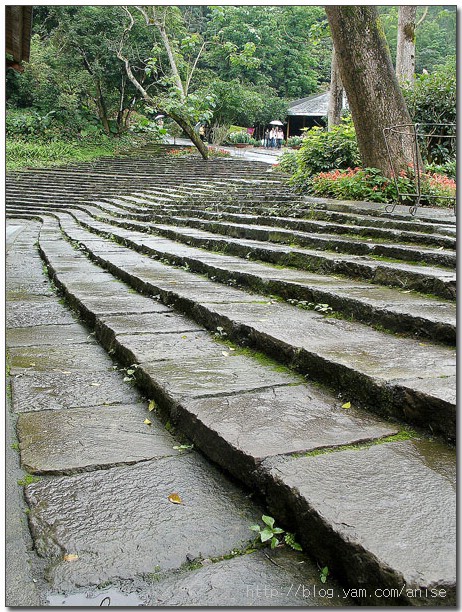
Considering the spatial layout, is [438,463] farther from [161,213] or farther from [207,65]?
[207,65]

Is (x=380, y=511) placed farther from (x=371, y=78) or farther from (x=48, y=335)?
(x=371, y=78)

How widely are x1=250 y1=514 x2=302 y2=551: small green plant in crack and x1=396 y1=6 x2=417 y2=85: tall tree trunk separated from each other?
1264cm

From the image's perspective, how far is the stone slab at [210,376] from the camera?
2150 millimetres

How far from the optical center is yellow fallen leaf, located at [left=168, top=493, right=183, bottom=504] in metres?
1.58

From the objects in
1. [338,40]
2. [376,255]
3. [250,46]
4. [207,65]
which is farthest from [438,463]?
[207,65]

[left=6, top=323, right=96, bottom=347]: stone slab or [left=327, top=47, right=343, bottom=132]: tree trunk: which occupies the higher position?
[left=327, top=47, right=343, bottom=132]: tree trunk

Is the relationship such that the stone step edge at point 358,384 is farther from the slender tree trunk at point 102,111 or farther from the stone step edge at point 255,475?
the slender tree trunk at point 102,111

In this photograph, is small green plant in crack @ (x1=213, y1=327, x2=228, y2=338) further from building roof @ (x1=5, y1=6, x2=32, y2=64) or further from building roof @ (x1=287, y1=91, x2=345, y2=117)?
building roof @ (x1=287, y1=91, x2=345, y2=117)

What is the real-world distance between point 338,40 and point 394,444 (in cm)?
708

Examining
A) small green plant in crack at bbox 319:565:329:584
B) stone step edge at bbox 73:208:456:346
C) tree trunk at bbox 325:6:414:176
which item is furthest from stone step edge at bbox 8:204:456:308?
tree trunk at bbox 325:6:414:176

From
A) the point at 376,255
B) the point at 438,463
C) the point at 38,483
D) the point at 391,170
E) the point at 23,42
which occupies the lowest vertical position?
the point at 38,483

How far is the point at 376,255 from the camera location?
4363 mm

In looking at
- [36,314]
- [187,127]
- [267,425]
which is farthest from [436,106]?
[187,127]

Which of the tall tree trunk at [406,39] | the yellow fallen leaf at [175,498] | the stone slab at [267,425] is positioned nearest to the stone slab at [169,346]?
the stone slab at [267,425]
